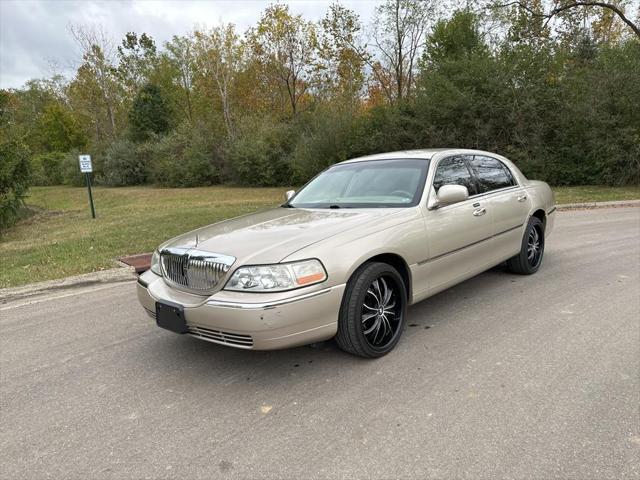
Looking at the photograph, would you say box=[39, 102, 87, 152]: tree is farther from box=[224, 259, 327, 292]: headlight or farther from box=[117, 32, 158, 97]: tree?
box=[224, 259, 327, 292]: headlight

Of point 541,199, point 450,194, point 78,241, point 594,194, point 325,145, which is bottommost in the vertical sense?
point 594,194

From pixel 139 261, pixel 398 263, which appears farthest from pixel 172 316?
pixel 139 261

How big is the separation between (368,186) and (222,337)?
6.82ft

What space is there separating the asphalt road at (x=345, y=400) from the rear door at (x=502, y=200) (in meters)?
0.69

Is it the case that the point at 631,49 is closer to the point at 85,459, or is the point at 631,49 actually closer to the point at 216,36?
the point at 85,459

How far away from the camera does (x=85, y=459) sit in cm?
248

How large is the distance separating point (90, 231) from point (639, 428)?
37.1 ft

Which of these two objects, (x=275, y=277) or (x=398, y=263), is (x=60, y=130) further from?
(x=275, y=277)

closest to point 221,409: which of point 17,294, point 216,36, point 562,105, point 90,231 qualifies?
point 17,294

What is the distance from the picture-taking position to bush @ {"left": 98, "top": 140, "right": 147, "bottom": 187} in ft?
117

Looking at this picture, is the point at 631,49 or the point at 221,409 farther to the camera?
the point at 631,49

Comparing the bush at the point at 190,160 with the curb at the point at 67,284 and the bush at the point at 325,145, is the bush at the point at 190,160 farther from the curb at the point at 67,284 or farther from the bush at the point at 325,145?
the curb at the point at 67,284

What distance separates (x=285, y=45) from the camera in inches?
1471

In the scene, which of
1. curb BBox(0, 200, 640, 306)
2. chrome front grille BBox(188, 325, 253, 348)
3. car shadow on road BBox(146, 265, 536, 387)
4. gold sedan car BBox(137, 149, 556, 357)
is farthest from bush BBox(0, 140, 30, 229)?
chrome front grille BBox(188, 325, 253, 348)
